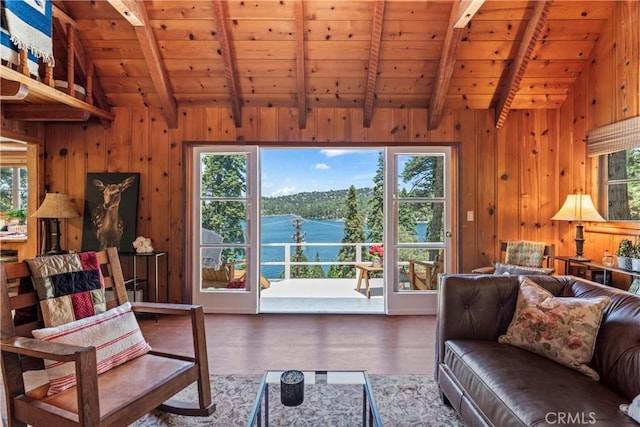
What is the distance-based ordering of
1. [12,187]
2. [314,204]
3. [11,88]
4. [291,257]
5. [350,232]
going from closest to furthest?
[11,88] < [291,257] < [12,187] < [350,232] < [314,204]

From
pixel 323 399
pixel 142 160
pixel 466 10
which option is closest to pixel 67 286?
pixel 323 399

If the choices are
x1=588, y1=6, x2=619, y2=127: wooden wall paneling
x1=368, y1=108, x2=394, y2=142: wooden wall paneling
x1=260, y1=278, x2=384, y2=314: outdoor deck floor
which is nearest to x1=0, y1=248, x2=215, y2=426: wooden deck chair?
x1=260, y1=278, x2=384, y2=314: outdoor deck floor

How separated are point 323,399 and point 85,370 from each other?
1.29 m

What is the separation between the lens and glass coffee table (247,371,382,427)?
5.69 feet

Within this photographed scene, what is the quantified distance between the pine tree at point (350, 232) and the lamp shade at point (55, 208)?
166 inches

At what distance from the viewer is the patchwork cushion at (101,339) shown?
5.11 ft

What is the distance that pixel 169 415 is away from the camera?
1.98 metres

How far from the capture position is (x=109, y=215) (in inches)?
153

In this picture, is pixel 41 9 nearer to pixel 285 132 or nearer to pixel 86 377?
pixel 285 132

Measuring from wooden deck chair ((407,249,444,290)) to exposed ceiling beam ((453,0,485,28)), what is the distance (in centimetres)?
241

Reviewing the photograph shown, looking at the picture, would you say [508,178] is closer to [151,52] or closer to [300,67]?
[300,67]

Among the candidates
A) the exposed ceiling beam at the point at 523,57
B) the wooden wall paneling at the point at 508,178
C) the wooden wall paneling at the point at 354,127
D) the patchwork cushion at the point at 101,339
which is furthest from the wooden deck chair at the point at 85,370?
the exposed ceiling beam at the point at 523,57

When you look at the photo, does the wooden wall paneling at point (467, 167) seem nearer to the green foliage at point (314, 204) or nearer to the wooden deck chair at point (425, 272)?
the wooden deck chair at point (425, 272)

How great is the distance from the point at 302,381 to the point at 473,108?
363 cm
